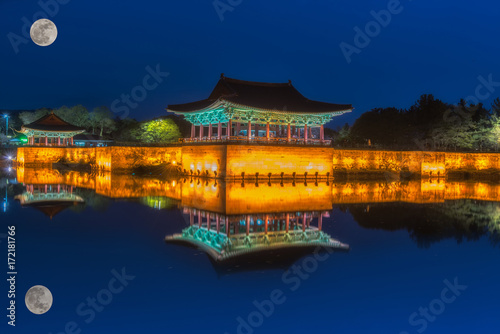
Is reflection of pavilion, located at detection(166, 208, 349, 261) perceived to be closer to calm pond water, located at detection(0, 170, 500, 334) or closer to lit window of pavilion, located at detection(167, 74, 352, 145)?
calm pond water, located at detection(0, 170, 500, 334)

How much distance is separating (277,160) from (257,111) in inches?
168

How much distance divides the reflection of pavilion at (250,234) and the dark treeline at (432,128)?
28177mm

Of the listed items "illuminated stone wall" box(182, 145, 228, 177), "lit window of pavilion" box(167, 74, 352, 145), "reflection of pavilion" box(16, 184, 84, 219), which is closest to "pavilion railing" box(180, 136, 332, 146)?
"lit window of pavilion" box(167, 74, 352, 145)

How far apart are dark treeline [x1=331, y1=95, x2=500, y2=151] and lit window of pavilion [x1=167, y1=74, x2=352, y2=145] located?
8275 mm

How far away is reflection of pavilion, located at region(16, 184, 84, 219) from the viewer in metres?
Result: 16.5

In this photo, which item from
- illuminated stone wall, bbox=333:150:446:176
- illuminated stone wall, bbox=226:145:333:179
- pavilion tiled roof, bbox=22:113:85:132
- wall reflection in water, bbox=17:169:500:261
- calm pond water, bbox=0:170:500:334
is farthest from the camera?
pavilion tiled roof, bbox=22:113:85:132

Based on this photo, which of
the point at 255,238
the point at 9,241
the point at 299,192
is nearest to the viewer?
the point at 9,241

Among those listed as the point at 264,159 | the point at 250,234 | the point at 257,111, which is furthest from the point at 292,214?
the point at 257,111

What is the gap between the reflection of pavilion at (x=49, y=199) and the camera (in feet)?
54.0

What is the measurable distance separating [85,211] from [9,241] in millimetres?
5007

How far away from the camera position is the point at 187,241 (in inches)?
439

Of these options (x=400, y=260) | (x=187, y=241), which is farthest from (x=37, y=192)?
(x=400, y=260)

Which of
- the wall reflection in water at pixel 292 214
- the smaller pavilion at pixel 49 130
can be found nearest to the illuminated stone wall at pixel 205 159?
the wall reflection in water at pixel 292 214

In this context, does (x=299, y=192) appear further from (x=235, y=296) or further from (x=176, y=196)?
(x=235, y=296)
